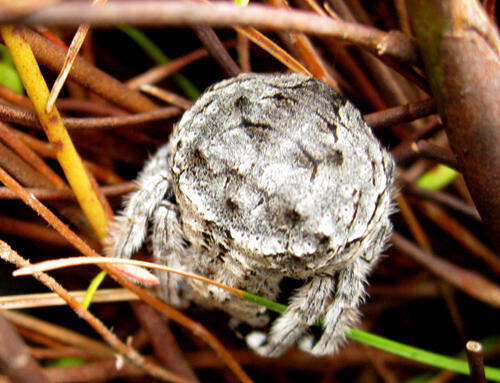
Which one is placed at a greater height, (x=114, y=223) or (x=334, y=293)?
(x=114, y=223)

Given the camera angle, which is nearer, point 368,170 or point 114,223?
point 368,170

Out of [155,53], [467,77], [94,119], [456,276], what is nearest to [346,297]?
[467,77]

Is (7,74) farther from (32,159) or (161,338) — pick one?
(161,338)

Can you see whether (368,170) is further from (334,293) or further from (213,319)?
(213,319)

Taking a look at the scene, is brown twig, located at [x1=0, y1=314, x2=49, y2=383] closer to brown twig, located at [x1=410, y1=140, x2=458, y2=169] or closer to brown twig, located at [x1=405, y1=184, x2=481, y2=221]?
brown twig, located at [x1=410, y1=140, x2=458, y2=169]

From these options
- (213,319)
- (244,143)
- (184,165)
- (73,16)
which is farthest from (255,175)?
(213,319)

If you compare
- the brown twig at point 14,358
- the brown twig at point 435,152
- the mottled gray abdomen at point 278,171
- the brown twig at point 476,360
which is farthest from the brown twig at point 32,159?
the brown twig at point 476,360
